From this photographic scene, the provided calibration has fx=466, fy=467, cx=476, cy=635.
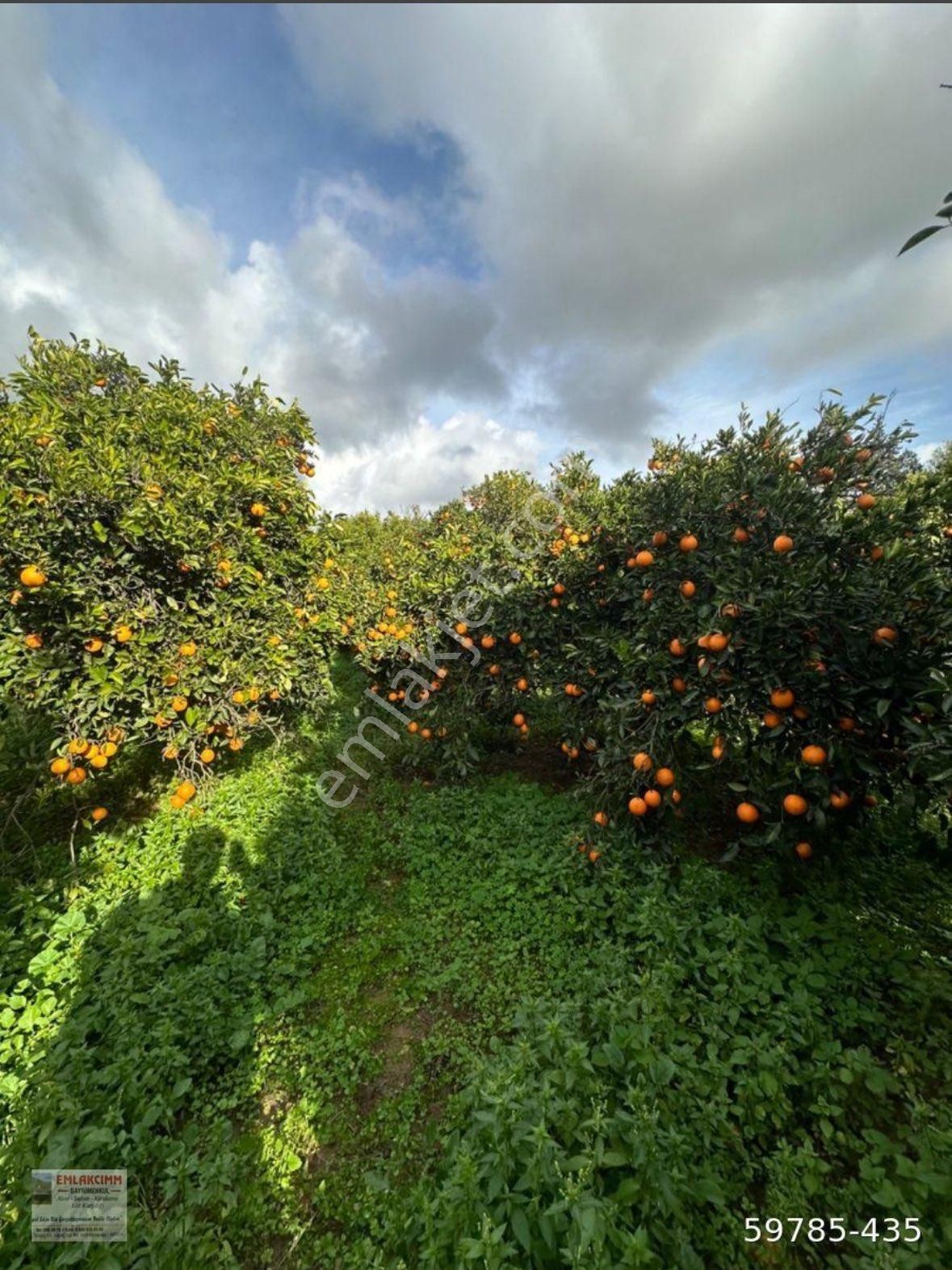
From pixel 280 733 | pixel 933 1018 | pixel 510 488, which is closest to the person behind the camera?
pixel 933 1018

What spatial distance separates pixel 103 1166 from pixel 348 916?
159 cm

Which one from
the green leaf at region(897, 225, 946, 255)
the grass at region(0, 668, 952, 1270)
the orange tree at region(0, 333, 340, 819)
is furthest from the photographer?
the orange tree at region(0, 333, 340, 819)

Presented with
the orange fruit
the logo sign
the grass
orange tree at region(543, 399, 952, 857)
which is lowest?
the logo sign

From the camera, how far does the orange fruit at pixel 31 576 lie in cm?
300

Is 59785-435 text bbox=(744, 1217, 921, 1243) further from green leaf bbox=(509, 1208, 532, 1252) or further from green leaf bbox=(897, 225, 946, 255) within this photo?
green leaf bbox=(897, 225, 946, 255)

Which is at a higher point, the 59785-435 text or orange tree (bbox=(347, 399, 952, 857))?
orange tree (bbox=(347, 399, 952, 857))

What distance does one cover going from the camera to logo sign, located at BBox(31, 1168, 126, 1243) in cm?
175

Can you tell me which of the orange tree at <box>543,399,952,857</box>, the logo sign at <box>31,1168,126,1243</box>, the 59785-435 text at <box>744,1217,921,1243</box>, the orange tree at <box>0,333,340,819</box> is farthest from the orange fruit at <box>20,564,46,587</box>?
the 59785-435 text at <box>744,1217,921,1243</box>

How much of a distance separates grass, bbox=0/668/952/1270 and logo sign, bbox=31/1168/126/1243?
0.16ft

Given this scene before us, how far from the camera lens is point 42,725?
333 cm

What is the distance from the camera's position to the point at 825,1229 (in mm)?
1608

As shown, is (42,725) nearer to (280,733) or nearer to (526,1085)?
(280,733)

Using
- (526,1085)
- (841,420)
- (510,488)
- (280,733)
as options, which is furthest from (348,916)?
(510,488)

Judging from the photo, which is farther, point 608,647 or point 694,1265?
point 608,647
